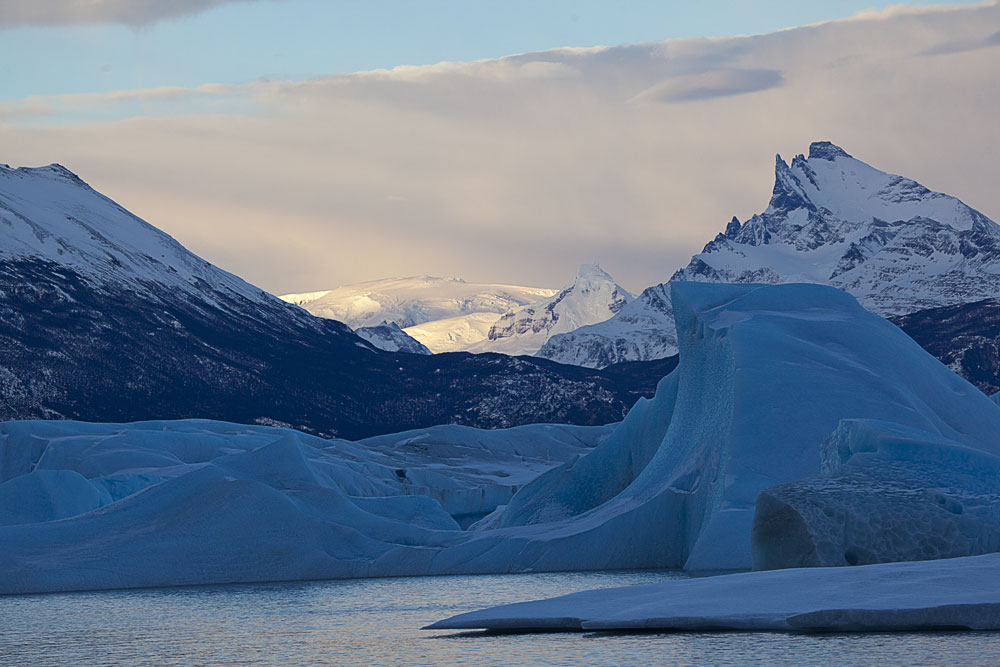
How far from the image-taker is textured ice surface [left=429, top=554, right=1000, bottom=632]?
48.6ft

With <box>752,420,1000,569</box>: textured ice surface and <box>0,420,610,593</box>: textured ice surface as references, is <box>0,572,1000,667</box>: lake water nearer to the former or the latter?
<box>0,420,610,593</box>: textured ice surface

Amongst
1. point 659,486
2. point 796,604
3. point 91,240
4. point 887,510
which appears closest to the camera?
point 796,604

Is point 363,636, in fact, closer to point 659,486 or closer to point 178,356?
point 659,486

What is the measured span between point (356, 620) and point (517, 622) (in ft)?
18.4

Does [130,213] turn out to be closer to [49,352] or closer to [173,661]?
[49,352]

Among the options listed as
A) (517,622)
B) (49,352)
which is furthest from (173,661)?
(49,352)

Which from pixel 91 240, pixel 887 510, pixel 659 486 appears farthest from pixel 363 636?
pixel 91 240

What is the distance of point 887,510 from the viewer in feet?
69.8

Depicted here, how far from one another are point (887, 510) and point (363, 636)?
28.3 ft

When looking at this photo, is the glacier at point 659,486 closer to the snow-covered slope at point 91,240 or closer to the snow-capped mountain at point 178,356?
the snow-capped mountain at point 178,356

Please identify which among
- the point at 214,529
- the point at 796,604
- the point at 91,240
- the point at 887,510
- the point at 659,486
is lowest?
the point at 796,604

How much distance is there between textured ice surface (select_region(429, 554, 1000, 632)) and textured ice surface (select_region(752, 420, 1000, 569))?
272 centimetres

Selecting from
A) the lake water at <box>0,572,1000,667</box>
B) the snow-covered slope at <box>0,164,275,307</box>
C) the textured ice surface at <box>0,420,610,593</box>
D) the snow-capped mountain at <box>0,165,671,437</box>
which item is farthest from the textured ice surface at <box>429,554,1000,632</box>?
the snow-covered slope at <box>0,164,275,307</box>

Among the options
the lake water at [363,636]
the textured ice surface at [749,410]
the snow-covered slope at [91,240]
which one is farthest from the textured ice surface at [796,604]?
the snow-covered slope at [91,240]
